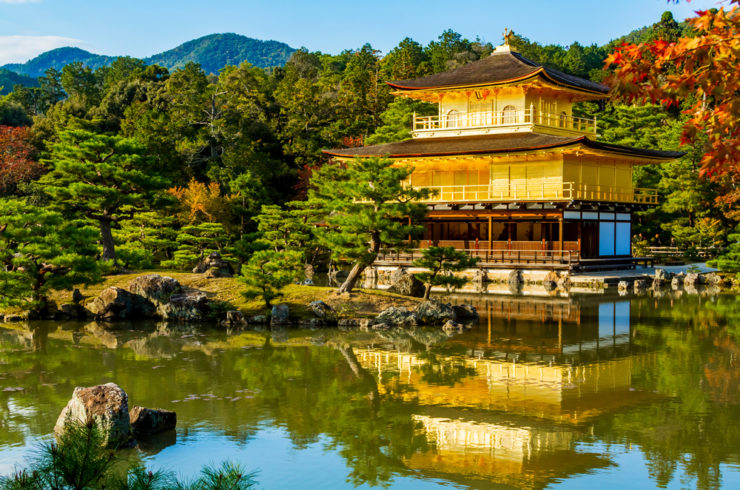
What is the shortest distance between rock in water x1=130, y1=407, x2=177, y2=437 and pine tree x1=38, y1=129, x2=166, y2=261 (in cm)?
1273

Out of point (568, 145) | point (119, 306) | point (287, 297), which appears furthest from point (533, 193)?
point (119, 306)

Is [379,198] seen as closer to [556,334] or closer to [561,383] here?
[556,334]

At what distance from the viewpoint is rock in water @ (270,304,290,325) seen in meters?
17.5

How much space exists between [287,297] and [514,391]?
916cm

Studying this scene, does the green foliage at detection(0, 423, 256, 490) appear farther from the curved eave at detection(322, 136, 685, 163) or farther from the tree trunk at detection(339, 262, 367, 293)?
the curved eave at detection(322, 136, 685, 163)

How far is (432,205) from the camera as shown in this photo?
32938mm

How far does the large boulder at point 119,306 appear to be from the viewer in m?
18.4

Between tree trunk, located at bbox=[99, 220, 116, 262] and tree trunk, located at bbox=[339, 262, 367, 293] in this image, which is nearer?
tree trunk, located at bbox=[339, 262, 367, 293]

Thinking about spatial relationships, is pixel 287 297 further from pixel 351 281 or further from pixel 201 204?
pixel 201 204

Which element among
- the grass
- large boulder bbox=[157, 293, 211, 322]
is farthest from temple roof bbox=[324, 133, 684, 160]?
Answer: large boulder bbox=[157, 293, 211, 322]

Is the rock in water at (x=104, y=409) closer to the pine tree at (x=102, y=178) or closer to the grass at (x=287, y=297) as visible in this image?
the grass at (x=287, y=297)

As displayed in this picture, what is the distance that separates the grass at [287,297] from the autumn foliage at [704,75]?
13634 mm

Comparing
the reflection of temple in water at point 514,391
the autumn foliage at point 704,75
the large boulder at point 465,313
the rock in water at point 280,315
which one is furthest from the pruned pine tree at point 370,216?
the autumn foliage at point 704,75

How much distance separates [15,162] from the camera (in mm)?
35312
